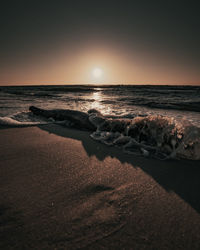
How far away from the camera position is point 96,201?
3.39ft

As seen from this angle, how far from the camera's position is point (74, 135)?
2.63 m

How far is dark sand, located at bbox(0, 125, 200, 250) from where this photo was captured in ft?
2.53

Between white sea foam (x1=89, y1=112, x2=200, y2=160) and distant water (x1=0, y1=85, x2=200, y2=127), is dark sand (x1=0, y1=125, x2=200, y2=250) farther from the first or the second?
distant water (x1=0, y1=85, x2=200, y2=127)

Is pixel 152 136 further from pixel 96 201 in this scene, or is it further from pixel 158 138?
pixel 96 201

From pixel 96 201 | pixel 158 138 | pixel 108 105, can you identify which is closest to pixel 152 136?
pixel 158 138

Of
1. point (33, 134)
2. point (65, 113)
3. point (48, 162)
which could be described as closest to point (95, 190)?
point (48, 162)

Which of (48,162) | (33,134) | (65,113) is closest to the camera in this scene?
(48,162)

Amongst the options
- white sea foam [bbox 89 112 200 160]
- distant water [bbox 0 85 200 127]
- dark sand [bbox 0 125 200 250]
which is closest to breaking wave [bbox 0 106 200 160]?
white sea foam [bbox 89 112 200 160]

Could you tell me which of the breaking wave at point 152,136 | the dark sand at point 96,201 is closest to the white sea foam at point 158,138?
the breaking wave at point 152,136

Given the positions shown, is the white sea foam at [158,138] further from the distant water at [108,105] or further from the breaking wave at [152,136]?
the distant water at [108,105]

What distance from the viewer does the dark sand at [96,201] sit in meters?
0.77

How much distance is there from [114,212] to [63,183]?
1.46ft

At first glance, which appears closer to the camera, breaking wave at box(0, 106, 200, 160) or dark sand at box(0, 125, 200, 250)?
dark sand at box(0, 125, 200, 250)

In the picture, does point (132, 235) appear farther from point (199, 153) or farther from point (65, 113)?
point (65, 113)
